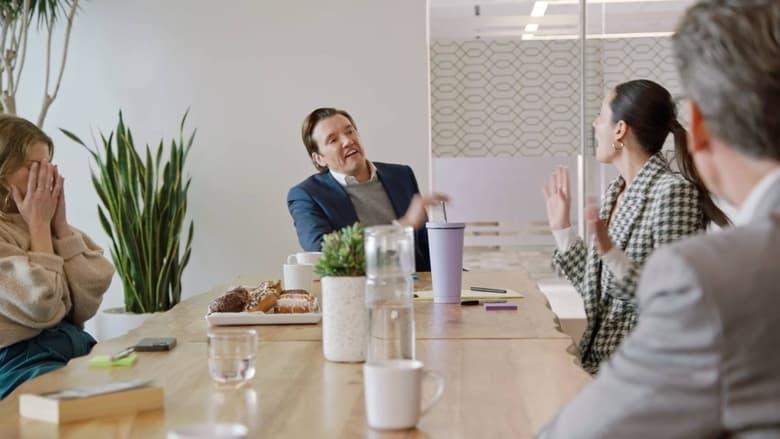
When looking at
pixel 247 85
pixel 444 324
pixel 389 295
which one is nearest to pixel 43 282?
pixel 444 324

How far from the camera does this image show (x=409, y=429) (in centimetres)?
143

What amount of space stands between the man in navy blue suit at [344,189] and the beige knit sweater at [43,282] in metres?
1.09

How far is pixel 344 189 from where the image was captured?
404 centimetres

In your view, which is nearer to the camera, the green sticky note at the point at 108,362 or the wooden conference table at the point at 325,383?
the wooden conference table at the point at 325,383

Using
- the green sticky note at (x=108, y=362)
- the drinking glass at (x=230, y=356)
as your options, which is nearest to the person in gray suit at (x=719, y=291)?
the drinking glass at (x=230, y=356)

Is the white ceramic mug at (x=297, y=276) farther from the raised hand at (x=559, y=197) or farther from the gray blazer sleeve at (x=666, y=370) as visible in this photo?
the gray blazer sleeve at (x=666, y=370)

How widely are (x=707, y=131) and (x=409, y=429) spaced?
2.11ft

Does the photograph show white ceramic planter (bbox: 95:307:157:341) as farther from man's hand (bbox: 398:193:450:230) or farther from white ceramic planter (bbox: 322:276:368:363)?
white ceramic planter (bbox: 322:276:368:363)

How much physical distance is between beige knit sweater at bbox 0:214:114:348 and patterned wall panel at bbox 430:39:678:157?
117 inches

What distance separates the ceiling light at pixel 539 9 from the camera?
18.9 feet

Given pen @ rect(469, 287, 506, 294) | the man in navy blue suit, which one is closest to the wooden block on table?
pen @ rect(469, 287, 506, 294)

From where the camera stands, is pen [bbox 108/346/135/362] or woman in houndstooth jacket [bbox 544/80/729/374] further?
woman in houndstooth jacket [bbox 544/80/729/374]

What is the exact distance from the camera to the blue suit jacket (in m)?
3.81

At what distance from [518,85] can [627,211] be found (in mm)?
2867
